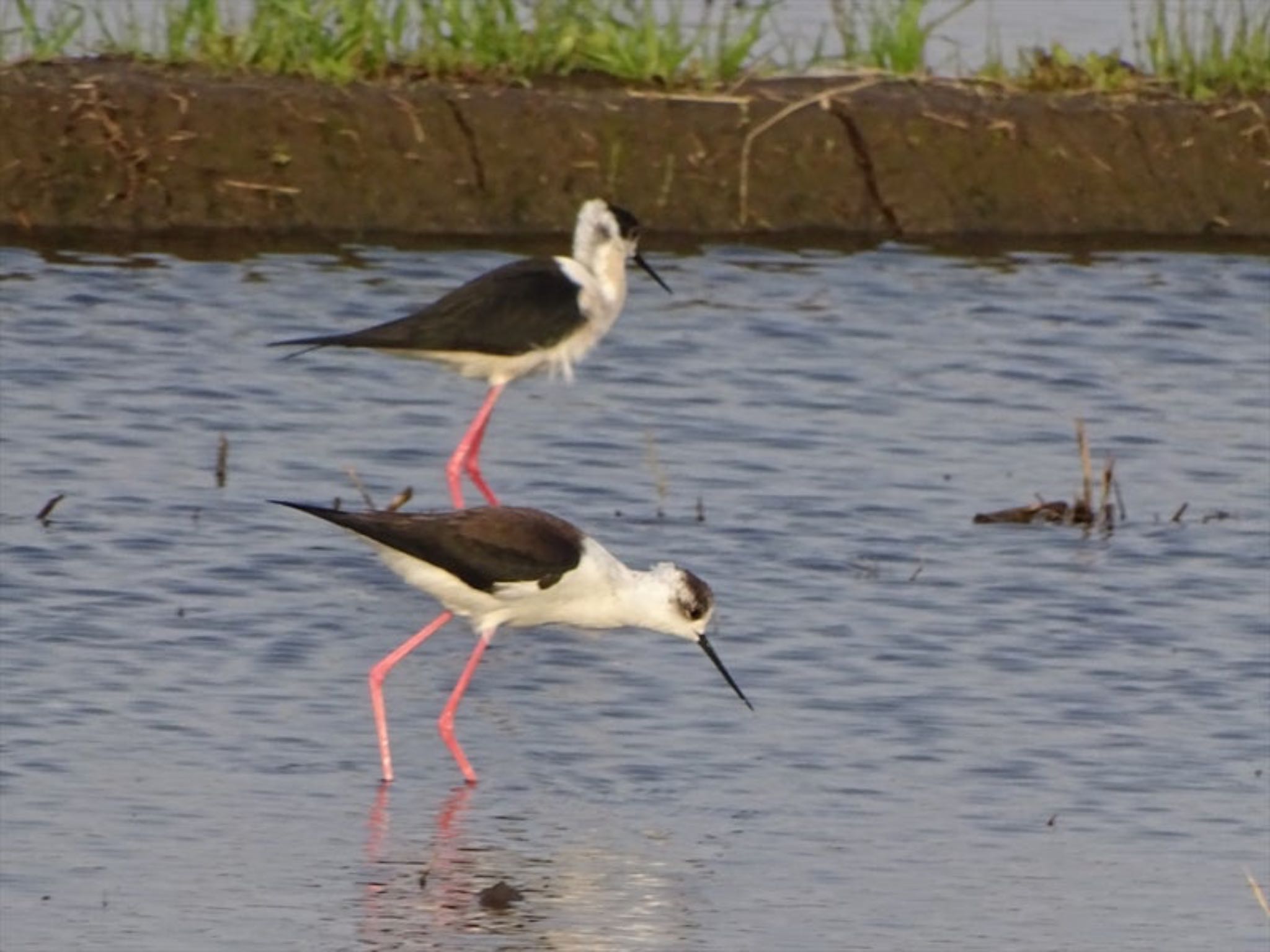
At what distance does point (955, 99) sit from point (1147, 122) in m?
0.75

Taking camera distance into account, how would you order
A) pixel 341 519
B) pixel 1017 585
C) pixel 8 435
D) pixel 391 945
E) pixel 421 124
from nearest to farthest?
pixel 391 945 < pixel 341 519 < pixel 1017 585 < pixel 8 435 < pixel 421 124

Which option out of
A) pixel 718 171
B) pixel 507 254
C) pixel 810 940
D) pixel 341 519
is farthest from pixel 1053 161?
pixel 810 940

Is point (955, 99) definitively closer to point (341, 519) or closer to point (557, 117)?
point (557, 117)

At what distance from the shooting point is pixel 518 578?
23.7ft

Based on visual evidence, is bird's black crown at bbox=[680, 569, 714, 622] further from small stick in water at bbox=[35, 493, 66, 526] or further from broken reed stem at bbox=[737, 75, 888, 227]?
broken reed stem at bbox=[737, 75, 888, 227]

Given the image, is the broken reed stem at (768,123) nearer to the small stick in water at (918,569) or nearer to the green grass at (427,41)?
the green grass at (427,41)

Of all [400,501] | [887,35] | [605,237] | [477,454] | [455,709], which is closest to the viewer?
[455,709]

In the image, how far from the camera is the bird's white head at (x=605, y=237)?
9945 millimetres

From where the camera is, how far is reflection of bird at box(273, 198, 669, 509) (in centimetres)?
907

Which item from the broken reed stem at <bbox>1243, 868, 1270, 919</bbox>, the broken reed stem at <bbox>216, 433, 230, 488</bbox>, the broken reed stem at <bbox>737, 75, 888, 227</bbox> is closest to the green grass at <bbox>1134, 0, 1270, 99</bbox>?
the broken reed stem at <bbox>737, 75, 888, 227</bbox>

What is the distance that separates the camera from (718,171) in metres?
12.0

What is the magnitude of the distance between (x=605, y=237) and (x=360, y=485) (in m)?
1.60

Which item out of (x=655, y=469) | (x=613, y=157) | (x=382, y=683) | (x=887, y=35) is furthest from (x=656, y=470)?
(x=887, y=35)

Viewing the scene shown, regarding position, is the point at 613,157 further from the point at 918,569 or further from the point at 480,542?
the point at 480,542
